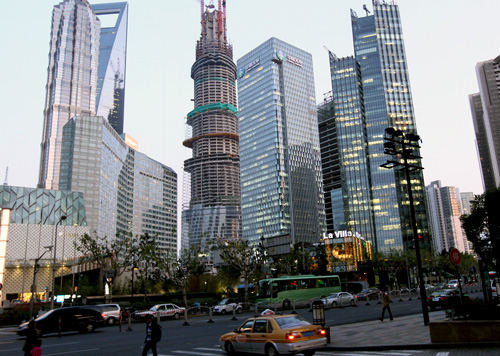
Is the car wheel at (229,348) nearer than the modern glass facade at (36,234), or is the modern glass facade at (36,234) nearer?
the car wheel at (229,348)

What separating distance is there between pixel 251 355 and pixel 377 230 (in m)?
184

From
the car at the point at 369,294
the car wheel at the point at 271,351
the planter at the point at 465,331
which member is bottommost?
the car at the point at 369,294

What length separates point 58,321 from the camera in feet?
95.0

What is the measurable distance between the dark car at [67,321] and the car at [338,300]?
83.4 ft

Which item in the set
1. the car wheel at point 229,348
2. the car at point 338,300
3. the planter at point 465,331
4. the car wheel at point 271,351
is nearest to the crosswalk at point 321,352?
the car wheel at point 229,348

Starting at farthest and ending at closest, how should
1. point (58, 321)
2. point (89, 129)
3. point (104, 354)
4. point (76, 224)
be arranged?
point (89, 129), point (76, 224), point (58, 321), point (104, 354)

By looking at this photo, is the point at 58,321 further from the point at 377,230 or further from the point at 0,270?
Result: the point at 377,230

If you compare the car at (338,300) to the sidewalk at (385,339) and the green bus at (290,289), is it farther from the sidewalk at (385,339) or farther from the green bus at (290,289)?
the sidewalk at (385,339)

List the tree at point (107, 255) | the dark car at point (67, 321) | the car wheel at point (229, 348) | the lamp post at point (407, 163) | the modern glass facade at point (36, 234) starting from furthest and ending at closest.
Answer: the modern glass facade at point (36, 234) → the tree at point (107, 255) → the dark car at point (67, 321) → the lamp post at point (407, 163) → the car wheel at point (229, 348)

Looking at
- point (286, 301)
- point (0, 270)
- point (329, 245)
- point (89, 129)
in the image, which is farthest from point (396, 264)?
point (89, 129)

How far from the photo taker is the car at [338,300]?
46906 millimetres

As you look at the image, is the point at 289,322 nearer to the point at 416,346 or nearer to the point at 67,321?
the point at 416,346

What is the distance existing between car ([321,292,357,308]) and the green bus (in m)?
3.84

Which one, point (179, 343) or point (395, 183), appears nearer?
point (179, 343)
